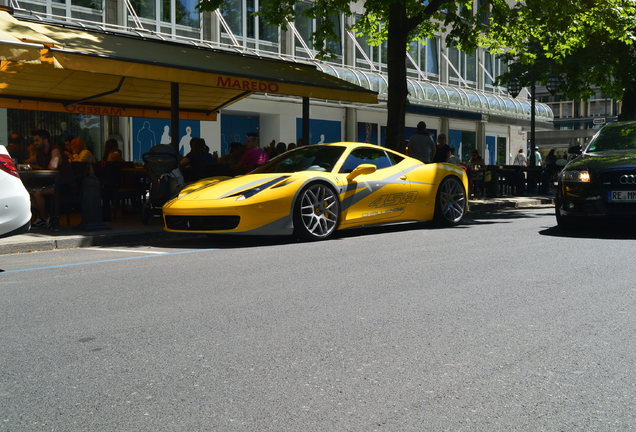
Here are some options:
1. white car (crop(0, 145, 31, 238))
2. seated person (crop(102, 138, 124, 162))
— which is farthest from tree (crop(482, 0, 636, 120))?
white car (crop(0, 145, 31, 238))

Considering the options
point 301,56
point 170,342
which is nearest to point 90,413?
point 170,342

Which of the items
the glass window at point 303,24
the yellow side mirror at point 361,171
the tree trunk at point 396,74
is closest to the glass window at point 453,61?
the glass window at point 303,24

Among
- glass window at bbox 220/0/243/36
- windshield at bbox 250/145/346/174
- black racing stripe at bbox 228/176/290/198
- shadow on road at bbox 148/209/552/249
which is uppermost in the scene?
glass window at bbox 220/0/243/36

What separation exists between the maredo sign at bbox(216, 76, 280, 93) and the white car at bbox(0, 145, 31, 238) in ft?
18.8

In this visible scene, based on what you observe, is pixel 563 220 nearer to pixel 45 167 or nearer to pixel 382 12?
pixel 45 167

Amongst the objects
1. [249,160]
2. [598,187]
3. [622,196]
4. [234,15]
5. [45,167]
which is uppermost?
[234,15]

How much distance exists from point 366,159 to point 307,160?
887 millimetres

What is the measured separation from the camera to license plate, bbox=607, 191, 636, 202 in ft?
32.1

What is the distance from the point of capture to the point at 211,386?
3.62m

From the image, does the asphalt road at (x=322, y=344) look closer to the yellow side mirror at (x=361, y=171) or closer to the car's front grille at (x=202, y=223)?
the car's front grille at (x=202, y=223)

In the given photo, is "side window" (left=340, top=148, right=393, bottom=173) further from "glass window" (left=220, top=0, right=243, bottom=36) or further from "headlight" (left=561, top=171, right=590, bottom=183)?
"glass window" (left=220, top=0, right=243, bottom=36)

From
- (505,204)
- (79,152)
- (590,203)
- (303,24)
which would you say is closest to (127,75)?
(79,152)

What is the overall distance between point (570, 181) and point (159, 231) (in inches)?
228

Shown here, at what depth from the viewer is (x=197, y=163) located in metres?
13.6
